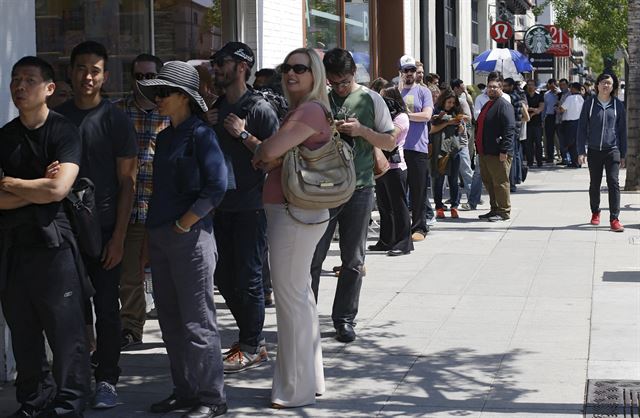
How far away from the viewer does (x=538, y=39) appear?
35.0 meters

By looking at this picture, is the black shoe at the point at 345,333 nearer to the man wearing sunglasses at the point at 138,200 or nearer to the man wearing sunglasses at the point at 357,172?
the man wearing sunglasses at the point at 357,172

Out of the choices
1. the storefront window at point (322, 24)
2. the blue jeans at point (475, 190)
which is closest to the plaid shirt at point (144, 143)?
the storefront window at point (322, 24)

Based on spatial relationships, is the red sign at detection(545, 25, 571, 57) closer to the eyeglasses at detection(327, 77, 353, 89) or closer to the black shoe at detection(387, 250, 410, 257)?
the black shoe at detection(387, 250, 410, 257)

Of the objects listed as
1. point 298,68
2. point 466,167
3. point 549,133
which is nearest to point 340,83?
point 298,68

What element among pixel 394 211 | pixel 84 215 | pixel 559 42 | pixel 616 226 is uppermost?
pixel 559 42

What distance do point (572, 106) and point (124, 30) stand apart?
59.5ft

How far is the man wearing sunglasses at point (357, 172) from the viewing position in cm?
801

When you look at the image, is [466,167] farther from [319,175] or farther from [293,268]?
[293,268]

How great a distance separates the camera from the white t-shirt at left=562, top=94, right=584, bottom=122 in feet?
86.7

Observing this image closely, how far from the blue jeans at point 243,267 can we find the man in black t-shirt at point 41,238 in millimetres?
1443

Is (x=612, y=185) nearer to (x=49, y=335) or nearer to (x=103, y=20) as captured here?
(x=103, y=20)

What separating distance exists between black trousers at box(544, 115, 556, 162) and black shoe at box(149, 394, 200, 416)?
73.9 ft

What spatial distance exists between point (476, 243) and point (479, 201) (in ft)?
14.4

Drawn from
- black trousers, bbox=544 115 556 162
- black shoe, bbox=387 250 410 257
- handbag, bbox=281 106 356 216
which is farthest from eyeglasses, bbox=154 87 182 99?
black trousers, bbox=544 115 556 162
